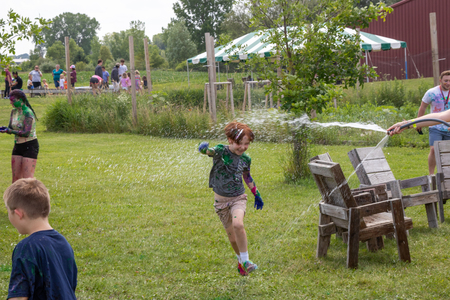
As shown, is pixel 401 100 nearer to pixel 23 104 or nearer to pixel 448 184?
pixel 448 184

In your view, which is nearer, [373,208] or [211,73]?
[373,208]

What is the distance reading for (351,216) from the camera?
456 centimetres

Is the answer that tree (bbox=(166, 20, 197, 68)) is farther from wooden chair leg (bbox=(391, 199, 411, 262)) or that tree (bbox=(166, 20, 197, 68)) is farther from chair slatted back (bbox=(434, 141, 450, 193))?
wooden chair leg (bbox=(391, 199, 411, 262))

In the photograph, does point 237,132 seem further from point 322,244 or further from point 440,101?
point 440,101

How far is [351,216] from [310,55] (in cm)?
483

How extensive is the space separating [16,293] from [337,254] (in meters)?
3.72

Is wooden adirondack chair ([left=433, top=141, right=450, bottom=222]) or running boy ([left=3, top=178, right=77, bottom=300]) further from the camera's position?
wooden adirondack chair ([left=433, top=141, right=450, bottom=222])

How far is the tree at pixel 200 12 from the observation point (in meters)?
79.9

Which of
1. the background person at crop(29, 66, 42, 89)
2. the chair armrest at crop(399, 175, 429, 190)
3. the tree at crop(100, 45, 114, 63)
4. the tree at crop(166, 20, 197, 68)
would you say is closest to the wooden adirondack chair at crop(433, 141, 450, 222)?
the chair armrest at crop(399, 175, 429, 190)

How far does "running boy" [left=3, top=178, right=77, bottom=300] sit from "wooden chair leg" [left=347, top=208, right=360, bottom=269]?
2.94 metres

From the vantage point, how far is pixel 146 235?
19.9 feet

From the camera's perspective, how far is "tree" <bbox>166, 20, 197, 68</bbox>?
69562 mm

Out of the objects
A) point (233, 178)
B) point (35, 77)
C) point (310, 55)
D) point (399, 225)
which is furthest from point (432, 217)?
point (35, 77)

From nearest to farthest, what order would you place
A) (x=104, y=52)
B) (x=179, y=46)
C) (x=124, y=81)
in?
1. (x=124, y=81)
2. (x=179, y=46)
3. (x=104, y=52)
